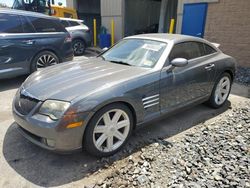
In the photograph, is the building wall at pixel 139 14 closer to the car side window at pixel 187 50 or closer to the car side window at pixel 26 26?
the car side window at pixel 26 26

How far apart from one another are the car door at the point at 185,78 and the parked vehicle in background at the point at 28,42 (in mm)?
3682

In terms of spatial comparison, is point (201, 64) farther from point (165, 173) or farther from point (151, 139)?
point (165, 173)

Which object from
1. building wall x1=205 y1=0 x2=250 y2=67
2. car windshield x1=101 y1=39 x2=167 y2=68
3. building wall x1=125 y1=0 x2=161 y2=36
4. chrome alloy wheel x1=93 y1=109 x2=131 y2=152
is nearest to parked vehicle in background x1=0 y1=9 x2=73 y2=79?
car windshield x1=101 y1=39 x2=167 y2=68

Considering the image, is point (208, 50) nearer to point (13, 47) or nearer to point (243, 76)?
point (243, 76)

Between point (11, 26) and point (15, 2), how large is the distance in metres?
7.82

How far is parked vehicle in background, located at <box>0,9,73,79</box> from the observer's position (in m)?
5.27

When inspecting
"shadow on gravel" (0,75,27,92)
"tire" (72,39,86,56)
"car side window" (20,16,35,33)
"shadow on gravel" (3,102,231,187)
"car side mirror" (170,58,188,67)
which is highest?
"car side window" (20,16,35,33)

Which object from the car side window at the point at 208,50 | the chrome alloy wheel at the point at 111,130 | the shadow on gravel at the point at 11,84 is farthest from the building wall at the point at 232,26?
the shadow on gravel at the point at 11,84

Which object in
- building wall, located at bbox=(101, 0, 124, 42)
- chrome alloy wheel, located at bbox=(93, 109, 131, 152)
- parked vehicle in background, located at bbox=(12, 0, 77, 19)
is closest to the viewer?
chrome alloy wheel, located at bbox=(93, 109, 131, 152)

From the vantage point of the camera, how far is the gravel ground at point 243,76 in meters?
6.56

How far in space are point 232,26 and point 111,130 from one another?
22.3 feet

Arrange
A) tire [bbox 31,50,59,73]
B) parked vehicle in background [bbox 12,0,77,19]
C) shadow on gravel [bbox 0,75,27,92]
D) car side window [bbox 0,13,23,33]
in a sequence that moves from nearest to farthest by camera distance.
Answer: car side window [bbox 0,13,23,33] → shadow on gravel [bbox 0,75,27,92] → tire [bbox 31,50,59,73] → parked vehicle in background [bbox 12,0,77,19]

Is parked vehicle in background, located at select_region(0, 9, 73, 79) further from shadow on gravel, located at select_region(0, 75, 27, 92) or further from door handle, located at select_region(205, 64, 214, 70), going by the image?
door handle, located at select_region(205, 64, 214, 70)

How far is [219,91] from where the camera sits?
4438 mm
